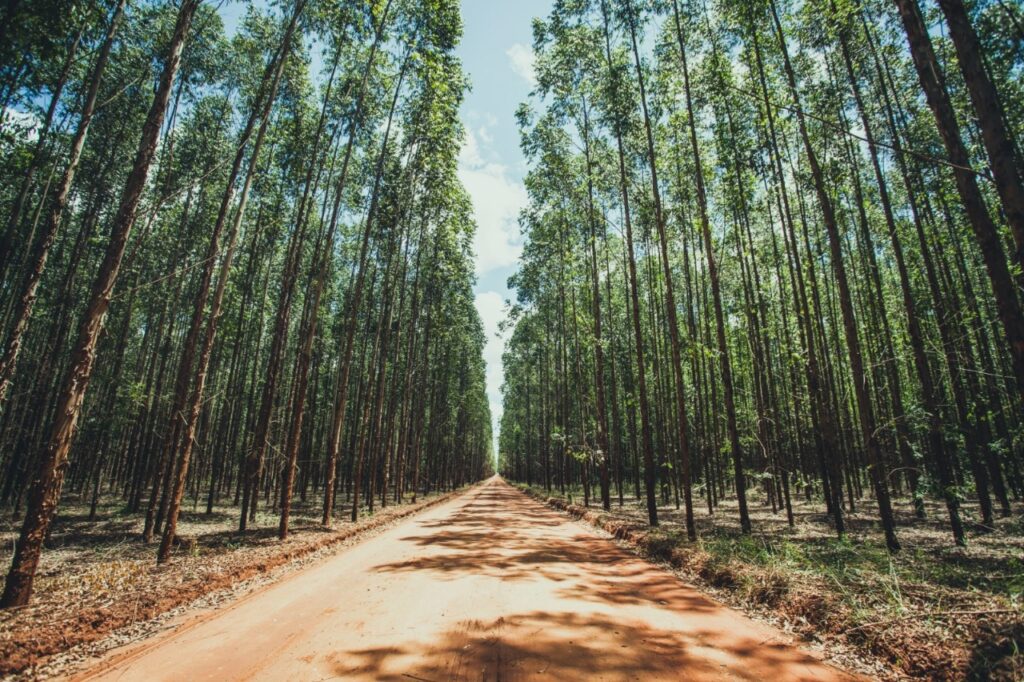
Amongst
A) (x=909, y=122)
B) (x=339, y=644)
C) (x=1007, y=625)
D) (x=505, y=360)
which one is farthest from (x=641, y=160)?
(x=505, y=360)

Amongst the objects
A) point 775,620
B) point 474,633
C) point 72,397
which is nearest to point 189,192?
point 72,397

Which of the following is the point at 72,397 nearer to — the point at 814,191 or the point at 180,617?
the point at 180,617

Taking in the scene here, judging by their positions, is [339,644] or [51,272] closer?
[339,644]

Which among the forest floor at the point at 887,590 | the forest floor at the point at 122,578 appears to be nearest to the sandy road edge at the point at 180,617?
the forest floor at the point at 122,578

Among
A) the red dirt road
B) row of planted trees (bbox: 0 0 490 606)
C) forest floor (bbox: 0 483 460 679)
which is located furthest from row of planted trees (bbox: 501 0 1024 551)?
forest floor (bbox: 0 483 460 679)

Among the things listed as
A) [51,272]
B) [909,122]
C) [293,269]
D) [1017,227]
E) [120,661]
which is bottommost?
[120,661]

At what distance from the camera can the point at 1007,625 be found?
3371 millimetres

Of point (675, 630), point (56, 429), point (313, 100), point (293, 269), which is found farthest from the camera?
point (313, 100)

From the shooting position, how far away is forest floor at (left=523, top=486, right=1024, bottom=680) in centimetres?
328

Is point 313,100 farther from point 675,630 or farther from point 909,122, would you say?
point 909,122

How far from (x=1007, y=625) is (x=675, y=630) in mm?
2539

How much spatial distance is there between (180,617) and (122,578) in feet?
7.40

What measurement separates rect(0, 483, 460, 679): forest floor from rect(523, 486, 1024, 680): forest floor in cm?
675

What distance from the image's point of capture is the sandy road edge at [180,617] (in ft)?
11.5
